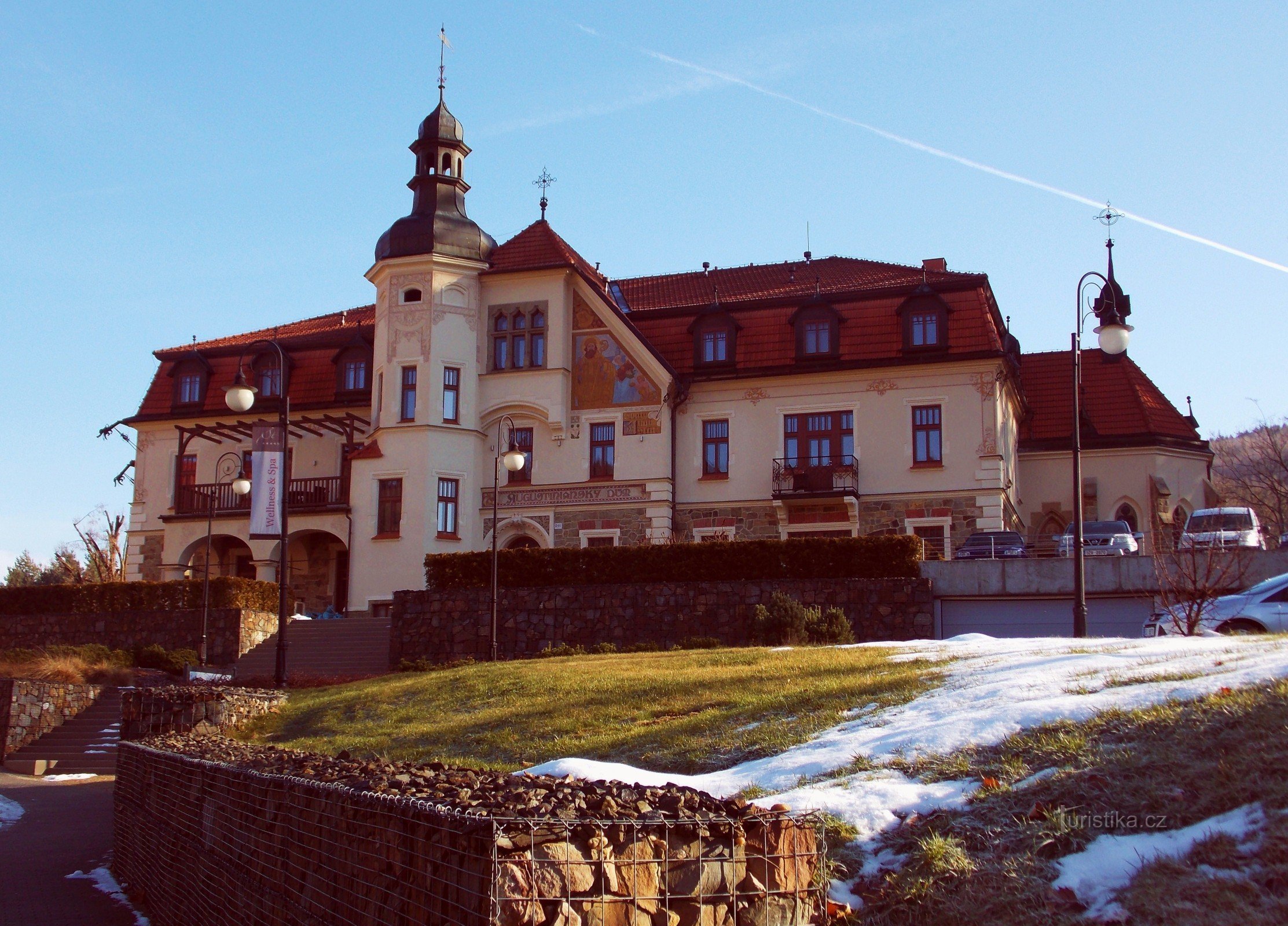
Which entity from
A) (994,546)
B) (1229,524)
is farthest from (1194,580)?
(1229,524)

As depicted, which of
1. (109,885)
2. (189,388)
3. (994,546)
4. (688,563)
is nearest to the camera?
(109,885)

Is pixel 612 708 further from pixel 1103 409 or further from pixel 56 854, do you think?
pixel 1103 409

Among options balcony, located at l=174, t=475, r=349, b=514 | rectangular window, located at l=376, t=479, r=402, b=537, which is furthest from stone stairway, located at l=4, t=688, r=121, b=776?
balcony, located at l=174, t=475, r=349, b=514

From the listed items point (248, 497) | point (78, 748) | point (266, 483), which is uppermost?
point (266, 483)

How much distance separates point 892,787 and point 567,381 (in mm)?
30734

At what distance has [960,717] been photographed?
32.3ft

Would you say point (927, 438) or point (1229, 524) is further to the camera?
point (927, 438)

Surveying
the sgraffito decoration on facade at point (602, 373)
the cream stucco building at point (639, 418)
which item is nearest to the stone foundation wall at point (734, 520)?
the cream stucco building at point (639, 418)

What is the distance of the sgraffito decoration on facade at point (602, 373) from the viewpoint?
38031 mm

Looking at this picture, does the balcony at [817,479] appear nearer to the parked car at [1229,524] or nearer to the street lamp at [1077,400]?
the parked car at [1229,524]

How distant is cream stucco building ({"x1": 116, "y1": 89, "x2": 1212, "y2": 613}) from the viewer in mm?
36156

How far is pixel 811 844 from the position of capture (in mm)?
6516

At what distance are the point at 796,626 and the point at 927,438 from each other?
1206 centimetres

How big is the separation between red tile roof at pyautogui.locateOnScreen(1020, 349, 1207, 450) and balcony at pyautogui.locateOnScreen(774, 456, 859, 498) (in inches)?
393
